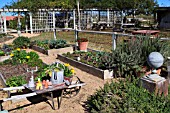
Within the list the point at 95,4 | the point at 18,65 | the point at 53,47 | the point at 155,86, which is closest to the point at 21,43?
the point at 53,47

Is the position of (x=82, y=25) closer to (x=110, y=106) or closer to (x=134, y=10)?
(x=134, y=10)

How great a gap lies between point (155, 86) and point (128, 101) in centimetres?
77

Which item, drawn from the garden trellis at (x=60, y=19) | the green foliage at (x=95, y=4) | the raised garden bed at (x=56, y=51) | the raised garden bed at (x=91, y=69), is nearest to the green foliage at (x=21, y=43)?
the raised garden bed at (x=56, y=51)

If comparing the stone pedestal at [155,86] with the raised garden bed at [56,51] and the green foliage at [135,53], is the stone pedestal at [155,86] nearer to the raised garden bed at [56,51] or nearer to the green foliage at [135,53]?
the green foliage at [135,53]

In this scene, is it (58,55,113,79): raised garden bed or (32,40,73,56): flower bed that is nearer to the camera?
(58,55,113,79): raised garden bed

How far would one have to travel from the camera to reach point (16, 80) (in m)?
A: 5.12

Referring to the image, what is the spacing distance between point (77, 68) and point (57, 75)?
3084mm

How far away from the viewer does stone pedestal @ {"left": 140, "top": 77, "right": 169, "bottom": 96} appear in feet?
13.1

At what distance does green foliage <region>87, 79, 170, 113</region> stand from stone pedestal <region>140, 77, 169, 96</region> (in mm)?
111

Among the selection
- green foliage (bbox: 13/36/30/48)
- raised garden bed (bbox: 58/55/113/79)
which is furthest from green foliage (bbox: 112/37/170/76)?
green foliage (bbox: 13/36/30/48)

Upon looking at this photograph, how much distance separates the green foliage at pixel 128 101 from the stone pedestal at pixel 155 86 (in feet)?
0.36

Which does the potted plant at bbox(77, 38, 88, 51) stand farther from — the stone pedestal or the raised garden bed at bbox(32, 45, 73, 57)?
the stone pedestal

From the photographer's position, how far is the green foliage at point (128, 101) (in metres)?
3.38

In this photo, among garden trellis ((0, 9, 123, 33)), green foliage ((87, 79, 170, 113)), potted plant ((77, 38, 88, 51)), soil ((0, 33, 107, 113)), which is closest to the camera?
green foliage ((87, 79, 170, 113))
